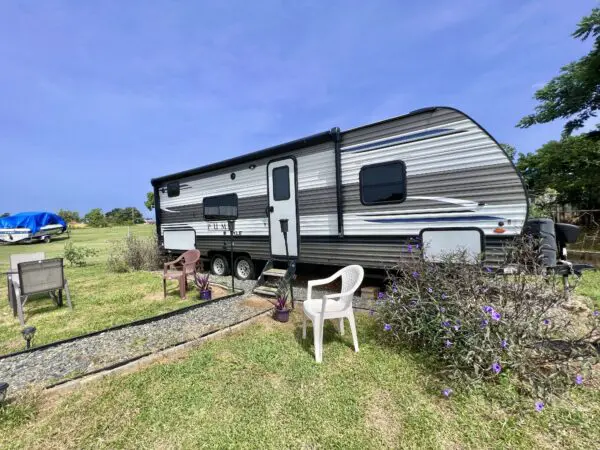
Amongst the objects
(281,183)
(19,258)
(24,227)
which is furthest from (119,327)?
(24,227)

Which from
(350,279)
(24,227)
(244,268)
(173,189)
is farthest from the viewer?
(24,227)

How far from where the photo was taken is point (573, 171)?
1349 cm

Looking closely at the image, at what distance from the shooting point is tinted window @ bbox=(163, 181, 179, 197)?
337 inches

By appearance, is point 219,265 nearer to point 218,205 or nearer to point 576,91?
point 218,205

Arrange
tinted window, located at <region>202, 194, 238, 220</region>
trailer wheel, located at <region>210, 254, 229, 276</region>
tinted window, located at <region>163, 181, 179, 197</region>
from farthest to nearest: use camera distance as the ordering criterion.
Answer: tinted window, located at <region>163, 181, 179, 197</region> → trailer wheel, located at <region>210, 254, 229, 276</region> → tinted window, located at <region>202, 194, 238, 220</region>

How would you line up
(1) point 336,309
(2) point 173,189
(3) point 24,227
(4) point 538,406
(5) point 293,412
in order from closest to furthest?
1. (4) point 538,406
2. (5) point 293,412
3. (1) point 336,309
4. (2) point 173,189
5. (3) point 24,227

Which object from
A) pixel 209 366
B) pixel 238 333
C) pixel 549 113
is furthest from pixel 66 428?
pixel 549 113

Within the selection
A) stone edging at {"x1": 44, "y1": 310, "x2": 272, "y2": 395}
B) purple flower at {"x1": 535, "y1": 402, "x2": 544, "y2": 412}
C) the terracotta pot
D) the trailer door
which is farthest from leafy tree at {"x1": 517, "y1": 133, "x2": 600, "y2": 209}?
stone edging at {"x1": 44, "y1": 310, "x2": 272, "y2": 395}

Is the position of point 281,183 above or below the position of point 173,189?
below

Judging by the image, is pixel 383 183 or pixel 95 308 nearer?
pixel 383 183

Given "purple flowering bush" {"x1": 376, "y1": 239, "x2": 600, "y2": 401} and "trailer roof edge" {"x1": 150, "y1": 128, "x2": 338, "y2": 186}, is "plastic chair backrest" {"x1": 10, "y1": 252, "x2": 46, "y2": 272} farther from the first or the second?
"purple flowering bush" {"x1": 376, "y1": 239, "x2": 600, "y2": 401}

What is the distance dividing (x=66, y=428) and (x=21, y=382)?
1209mm

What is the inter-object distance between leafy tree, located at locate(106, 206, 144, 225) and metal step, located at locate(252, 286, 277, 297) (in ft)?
177

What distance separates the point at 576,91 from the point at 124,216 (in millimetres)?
64140
